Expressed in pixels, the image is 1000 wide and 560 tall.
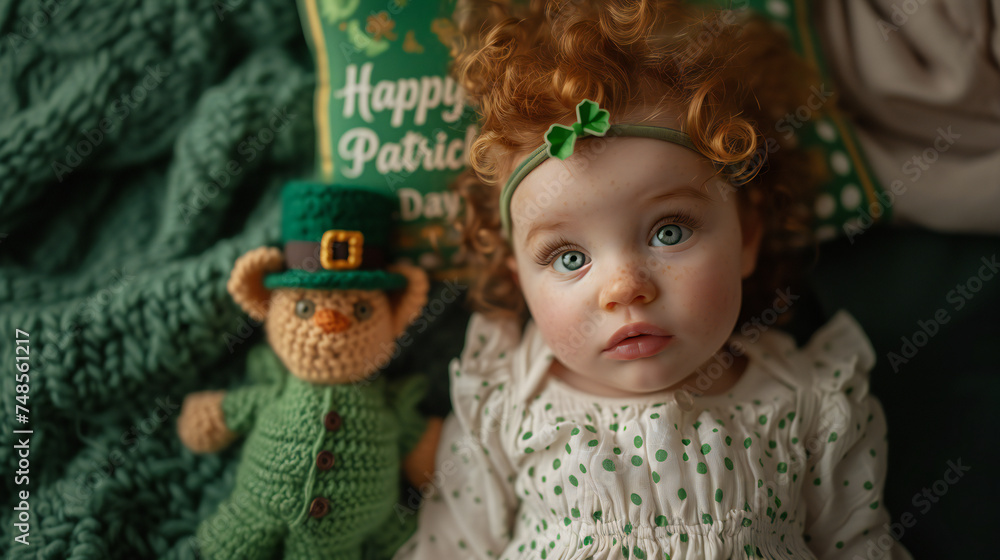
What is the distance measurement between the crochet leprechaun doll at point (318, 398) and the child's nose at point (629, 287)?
14.2 inches

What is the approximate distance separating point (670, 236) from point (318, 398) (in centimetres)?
60

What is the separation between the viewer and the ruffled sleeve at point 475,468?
1097mm

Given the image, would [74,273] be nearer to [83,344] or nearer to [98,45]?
[83,344]

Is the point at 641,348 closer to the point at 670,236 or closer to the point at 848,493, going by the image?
the point at 670,236

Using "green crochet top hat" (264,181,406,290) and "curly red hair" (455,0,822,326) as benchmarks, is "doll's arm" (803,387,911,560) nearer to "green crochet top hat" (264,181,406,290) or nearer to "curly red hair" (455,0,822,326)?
"curly red hair" (455,0,822,326)

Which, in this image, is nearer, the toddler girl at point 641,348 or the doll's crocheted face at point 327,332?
the toddler girl at point 641,348

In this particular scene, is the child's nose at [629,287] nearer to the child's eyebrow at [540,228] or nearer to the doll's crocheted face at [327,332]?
the child's eyebrow at [540,228]

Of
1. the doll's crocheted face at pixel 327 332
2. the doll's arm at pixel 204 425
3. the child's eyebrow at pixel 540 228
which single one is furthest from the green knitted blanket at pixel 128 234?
the child's eyebrow at pixel 540 228

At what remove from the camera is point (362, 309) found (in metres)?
1.06

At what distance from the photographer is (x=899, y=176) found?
1.20 m

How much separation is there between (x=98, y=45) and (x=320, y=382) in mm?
799

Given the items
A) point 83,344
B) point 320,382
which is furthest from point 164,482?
point 320,382

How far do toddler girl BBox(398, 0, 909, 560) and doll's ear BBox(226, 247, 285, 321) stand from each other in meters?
0.35

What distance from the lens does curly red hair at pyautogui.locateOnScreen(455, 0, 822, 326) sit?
0.93 metres
